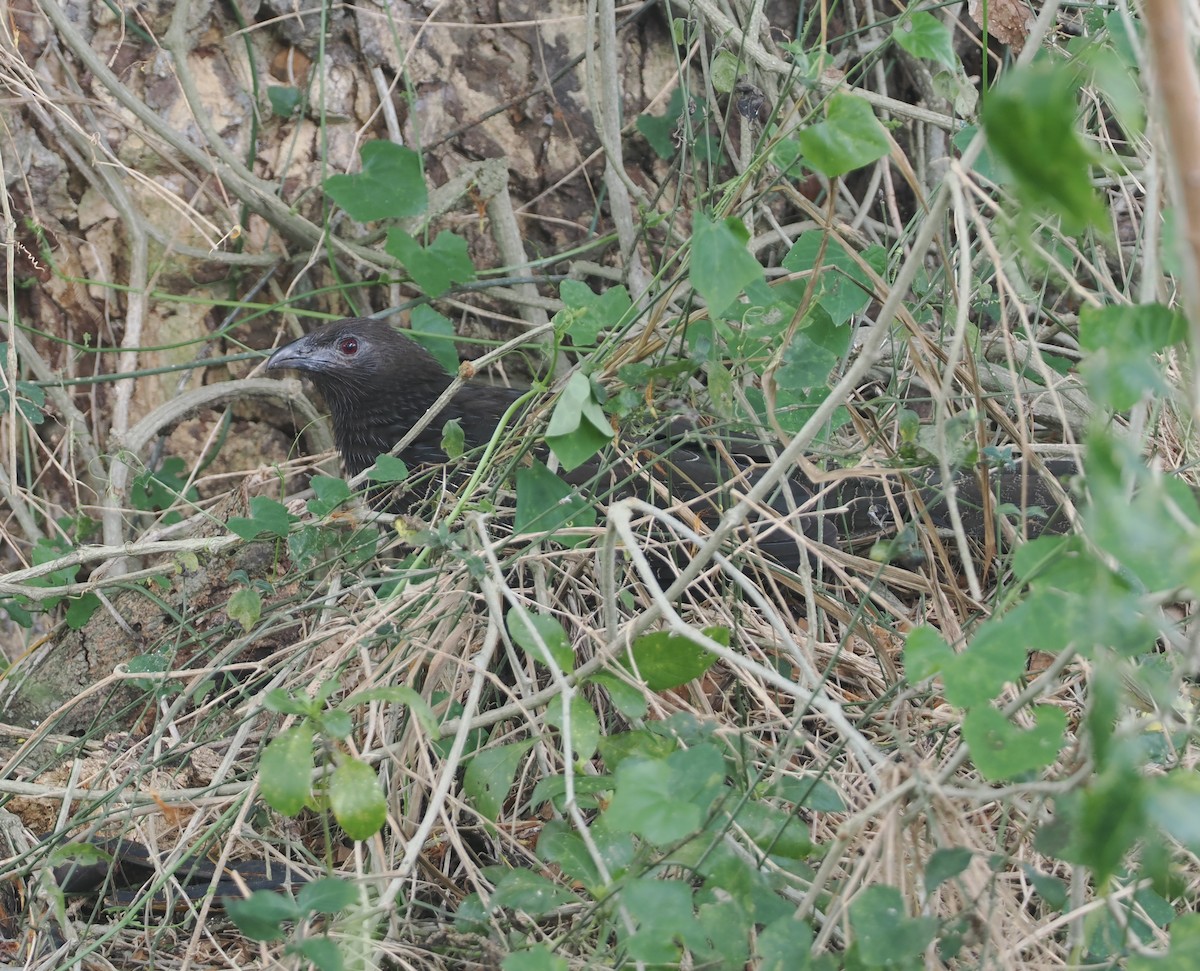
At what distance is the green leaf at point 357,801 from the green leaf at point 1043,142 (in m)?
1.17

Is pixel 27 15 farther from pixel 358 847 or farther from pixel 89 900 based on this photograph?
pixel 358 847

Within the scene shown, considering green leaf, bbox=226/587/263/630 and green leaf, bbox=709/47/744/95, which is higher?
green leaf, bbox=709/47/744/95

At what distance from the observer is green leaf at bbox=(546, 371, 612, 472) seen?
2.00 m

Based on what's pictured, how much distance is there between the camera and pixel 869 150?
1736 millimetres

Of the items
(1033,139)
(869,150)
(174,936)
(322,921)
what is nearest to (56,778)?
(174,936)

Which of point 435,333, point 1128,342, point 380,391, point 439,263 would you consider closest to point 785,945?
point 1128,342

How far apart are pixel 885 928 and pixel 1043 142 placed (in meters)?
0.95

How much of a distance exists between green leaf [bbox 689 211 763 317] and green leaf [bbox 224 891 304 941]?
992 millimetres

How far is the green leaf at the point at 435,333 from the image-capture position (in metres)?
3.62

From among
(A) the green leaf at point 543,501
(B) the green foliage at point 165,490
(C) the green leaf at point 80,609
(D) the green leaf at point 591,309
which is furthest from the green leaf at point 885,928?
(B) the green foliage at point 165,490

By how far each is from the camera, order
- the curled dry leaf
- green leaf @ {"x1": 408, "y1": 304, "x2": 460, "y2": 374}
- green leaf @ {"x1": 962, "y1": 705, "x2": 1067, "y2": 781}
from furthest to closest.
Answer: green leaf @ {"x1": 408, "y1": 304, "x2": 460, "y2": 374}, the curled dry leaf, green leaf @ {"x1": 962, "y1": 705, "x2": 1067, "y2": 781}

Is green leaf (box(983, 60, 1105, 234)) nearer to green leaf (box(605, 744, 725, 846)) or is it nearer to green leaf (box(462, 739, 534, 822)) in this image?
green leaf (box(605, 744, 725, 846))

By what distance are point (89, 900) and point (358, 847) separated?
756 millimetres

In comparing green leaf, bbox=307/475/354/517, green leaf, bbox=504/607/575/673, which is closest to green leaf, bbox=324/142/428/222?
green leaf, bbox=307/475/354/517
